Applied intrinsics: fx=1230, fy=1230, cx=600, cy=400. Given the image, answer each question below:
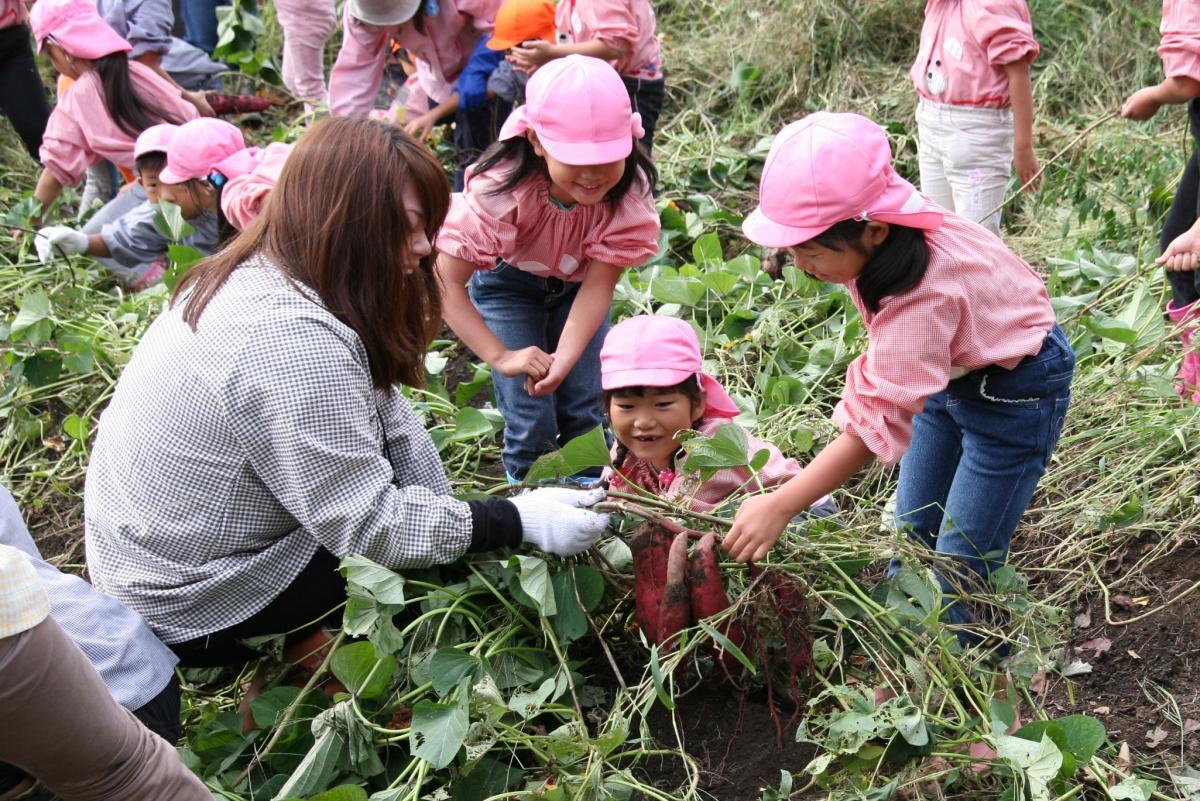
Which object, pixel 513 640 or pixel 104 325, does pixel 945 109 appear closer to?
pixel 513 640

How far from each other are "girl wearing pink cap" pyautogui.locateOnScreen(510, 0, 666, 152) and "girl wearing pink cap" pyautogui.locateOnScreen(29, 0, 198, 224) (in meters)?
1.69

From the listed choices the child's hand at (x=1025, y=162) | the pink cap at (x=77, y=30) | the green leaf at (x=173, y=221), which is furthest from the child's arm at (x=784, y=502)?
the pink cap at (x=77, y=30)

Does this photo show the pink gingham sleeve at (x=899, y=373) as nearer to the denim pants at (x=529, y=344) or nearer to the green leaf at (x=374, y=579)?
the green leaf at (x=374, y=579)

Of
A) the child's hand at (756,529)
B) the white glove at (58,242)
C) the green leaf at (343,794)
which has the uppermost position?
the child's hand at (756,529)

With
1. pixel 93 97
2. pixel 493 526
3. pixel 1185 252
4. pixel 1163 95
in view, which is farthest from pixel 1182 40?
pixel 93 97

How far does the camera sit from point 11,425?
139 inches

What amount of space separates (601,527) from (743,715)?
39 centimetres

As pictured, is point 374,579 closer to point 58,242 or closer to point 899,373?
point 899,373

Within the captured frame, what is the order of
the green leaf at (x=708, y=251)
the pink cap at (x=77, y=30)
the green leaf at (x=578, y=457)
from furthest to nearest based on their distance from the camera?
1. the pink cap at (x=77, y=30)
2. the green leaf at (x=708, y=251)
3. the green leaf at (x=578, y=457)

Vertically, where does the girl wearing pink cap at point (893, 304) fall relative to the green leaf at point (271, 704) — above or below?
above

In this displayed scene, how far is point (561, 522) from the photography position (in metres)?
1.95

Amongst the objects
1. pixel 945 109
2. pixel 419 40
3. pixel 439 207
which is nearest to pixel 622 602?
pixel 439 207

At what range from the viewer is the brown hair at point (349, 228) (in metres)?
1.89

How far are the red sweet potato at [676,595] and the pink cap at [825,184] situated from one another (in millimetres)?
474
